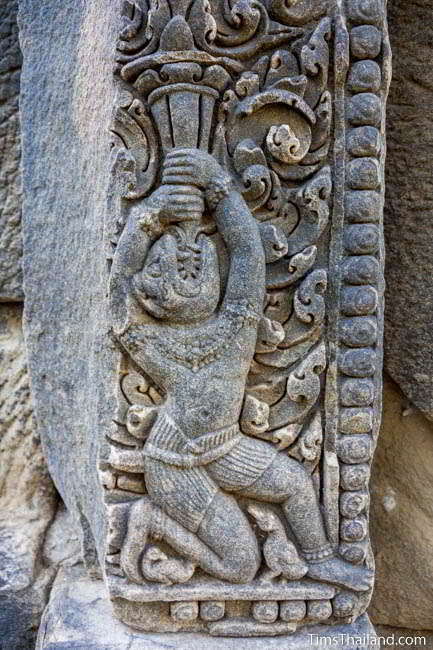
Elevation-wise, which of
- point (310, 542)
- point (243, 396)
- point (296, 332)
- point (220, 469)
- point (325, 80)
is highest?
point (325, 80)

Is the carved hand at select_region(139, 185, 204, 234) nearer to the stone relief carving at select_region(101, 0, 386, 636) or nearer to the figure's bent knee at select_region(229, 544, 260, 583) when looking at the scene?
the stone relief carving at select_region(101, 0, 386, 636)

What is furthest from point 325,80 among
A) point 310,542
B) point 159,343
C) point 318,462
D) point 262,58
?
point 310,542

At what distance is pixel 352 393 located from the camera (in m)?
1.13

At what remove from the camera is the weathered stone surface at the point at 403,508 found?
149 cm

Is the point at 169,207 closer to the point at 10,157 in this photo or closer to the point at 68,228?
the point at 68,228

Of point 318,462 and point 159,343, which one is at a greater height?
point 159,343

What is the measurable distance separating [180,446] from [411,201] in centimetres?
72

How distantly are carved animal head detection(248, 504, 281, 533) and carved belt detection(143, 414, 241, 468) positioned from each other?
0.12m

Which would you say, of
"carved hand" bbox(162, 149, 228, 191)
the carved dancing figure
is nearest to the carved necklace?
the carved dancing figure

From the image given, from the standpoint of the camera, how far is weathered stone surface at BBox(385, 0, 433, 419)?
54.2 inches

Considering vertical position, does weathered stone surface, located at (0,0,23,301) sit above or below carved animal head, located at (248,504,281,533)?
above

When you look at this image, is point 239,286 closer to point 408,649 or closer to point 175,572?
point 175,572

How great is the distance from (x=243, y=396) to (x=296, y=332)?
140 mm

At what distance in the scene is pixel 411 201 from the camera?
139 cm
